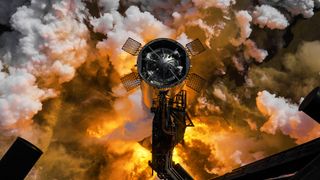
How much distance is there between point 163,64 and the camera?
1619 cm

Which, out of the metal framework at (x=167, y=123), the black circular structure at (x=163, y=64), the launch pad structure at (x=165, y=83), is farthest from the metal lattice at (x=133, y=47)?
the metal framework at (x=167, y=123)

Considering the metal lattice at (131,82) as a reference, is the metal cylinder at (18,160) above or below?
below

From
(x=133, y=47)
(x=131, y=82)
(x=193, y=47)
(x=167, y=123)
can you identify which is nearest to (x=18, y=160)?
(x=167, y=123)

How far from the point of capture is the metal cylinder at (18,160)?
10.9 ft

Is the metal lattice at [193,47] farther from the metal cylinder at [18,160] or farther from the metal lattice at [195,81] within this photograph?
the metal cylinder at [18,160]

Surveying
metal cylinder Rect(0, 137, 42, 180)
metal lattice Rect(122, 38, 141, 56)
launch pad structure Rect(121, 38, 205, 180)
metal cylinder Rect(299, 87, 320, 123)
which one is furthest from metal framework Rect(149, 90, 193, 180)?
metal cylinder Rect(0, 137, 42, 180)

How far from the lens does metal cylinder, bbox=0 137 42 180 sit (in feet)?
10.9

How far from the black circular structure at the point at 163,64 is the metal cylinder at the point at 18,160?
12619mm

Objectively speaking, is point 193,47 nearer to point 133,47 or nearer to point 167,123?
point 133,47

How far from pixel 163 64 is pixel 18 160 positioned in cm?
1307

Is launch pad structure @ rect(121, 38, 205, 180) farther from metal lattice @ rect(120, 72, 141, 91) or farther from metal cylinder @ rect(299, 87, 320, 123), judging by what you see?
metal cylinder @ rect(299, 87, 320, 123)

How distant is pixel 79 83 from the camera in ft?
102

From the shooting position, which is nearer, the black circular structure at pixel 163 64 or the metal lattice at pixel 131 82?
the black circular structure at pixel 163 64

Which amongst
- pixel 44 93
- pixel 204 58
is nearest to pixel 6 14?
pixel 44 93
